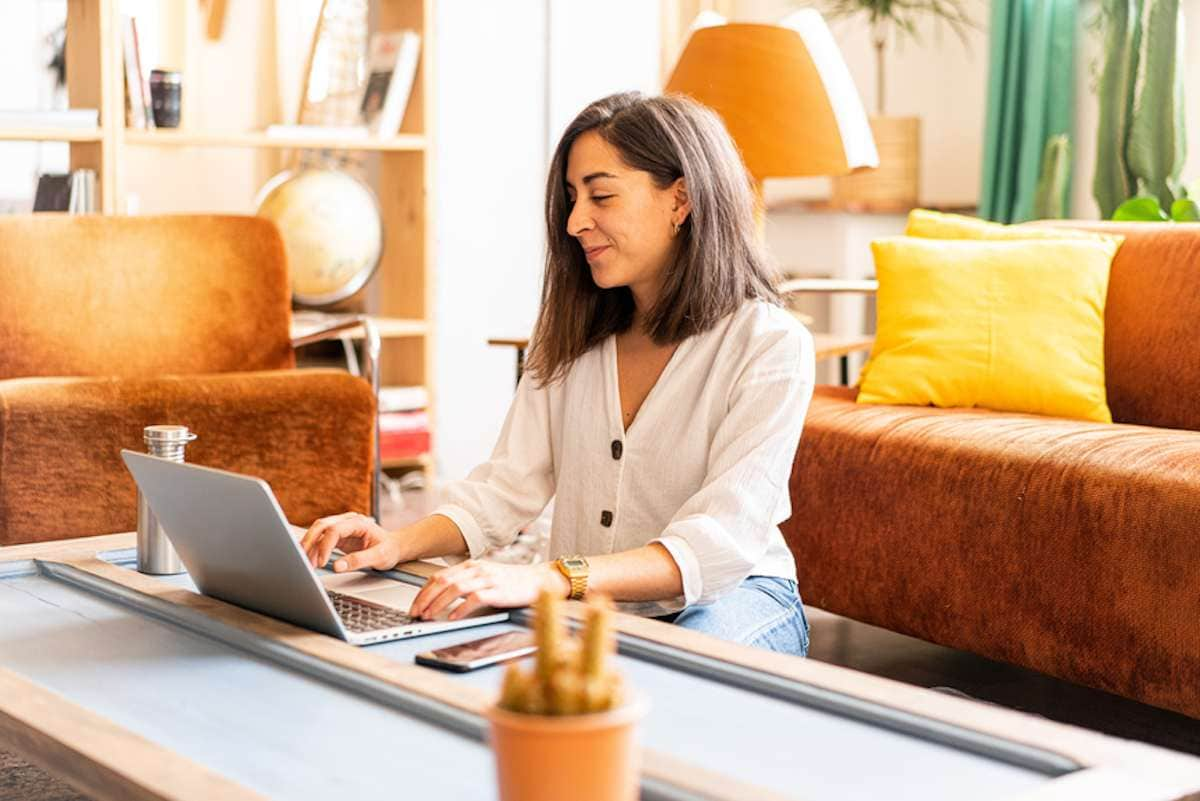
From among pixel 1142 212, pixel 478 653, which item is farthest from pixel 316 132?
pixel 478 653

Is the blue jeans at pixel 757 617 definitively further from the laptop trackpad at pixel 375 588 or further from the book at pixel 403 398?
the book at pixel 403 398

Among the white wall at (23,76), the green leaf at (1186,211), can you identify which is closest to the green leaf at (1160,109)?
the green leaf at (1186,211)

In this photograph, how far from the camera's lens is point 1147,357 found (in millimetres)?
2900

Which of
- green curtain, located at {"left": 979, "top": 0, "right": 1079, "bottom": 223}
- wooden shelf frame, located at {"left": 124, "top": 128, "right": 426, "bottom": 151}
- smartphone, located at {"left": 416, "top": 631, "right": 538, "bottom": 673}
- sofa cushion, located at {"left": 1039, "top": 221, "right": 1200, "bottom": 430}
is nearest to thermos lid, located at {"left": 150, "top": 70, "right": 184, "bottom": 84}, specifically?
wooden shelf frame, located at {"left": 124, "top": 128, "right": 426, "bottom": 151}

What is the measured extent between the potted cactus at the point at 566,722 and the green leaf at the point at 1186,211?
10.7ft

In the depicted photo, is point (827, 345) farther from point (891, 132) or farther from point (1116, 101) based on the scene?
point (891, 132)

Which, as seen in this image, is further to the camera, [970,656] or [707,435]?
[970,656]

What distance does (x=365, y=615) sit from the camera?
4.72ft

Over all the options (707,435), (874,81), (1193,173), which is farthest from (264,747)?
(874,81)

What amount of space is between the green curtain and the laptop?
135 inches

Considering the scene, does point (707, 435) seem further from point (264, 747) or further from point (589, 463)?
point (264, 747)

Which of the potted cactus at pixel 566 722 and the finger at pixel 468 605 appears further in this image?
the finger at pixel 468 605

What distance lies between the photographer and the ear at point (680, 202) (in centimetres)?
183

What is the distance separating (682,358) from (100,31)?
8.40 feet
